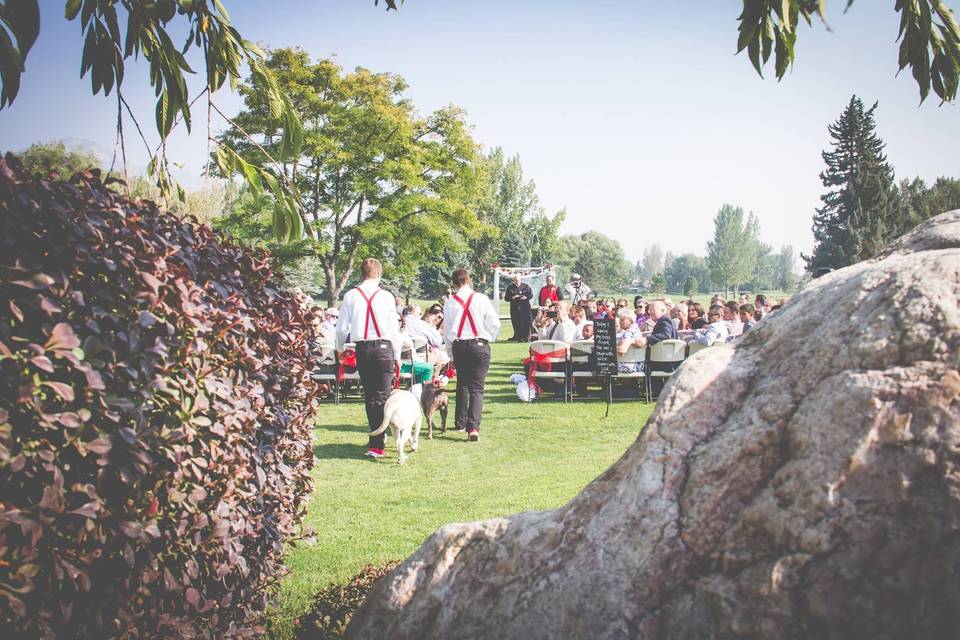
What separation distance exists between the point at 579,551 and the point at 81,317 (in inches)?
78.1

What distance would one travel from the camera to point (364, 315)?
8984mm

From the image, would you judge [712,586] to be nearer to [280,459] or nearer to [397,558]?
[280,459]

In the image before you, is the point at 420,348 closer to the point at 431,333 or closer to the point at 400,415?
the point at 431,333

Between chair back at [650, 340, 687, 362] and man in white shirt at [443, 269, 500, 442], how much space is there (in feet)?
14.1

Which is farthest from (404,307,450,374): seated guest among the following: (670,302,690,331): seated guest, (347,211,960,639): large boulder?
(347,211,960,639): large boulder

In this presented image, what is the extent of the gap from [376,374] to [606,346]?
5405 millimetres

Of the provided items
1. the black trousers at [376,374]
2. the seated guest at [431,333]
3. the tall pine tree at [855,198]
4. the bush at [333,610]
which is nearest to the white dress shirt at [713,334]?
the seated guest at [431,333]

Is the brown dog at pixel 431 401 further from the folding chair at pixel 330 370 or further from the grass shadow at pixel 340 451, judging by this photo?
the folding chair at pixel 330 370

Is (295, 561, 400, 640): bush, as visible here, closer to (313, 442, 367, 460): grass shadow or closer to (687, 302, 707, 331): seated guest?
(313, 442, 367, 460): grass shadow

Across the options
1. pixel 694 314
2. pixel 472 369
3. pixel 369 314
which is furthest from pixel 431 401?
pixel 694 314

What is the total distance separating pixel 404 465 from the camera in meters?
8.88

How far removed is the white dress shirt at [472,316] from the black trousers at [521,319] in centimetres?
1725

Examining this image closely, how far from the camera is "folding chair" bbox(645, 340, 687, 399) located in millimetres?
13047

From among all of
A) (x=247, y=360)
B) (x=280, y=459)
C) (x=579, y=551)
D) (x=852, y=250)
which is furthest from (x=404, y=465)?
(x=852, y=250)
